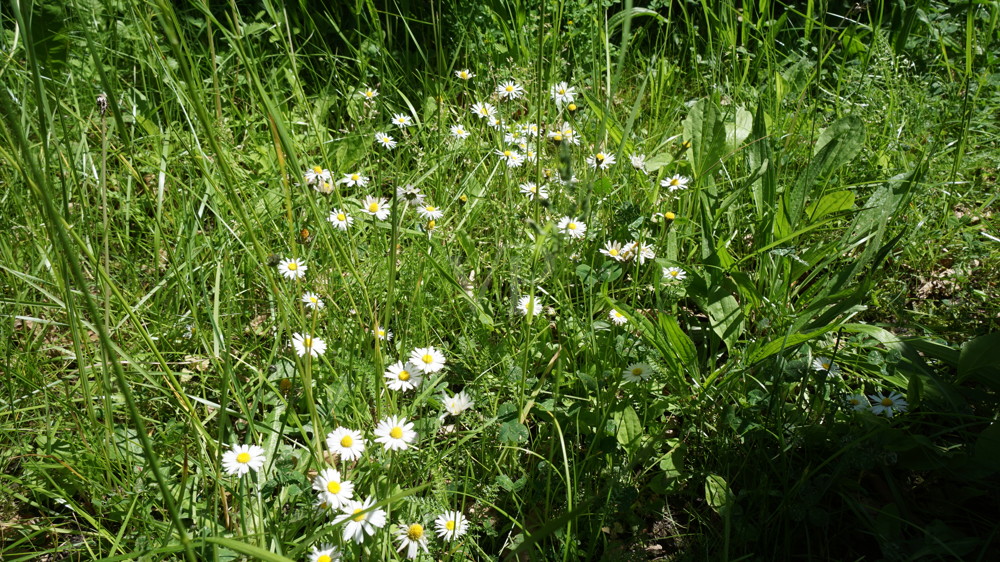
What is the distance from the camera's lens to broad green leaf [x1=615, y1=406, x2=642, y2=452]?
4.80 ft

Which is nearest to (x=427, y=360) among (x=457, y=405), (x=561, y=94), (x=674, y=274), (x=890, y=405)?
(x=457, y=405)

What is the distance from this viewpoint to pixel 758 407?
148cm

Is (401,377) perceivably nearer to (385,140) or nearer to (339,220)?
(339,220)

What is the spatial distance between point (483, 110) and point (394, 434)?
146 centimetres

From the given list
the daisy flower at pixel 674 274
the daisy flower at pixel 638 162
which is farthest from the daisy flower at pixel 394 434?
the daisy flower at pixel 638 162

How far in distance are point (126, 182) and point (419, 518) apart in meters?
1.64

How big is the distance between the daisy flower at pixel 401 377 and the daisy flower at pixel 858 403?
91 centimetres

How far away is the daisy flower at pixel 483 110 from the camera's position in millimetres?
2426

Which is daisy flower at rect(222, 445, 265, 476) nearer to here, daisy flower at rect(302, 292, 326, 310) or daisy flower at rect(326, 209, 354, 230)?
daisy flower at rect(302, 292, 326, 310)

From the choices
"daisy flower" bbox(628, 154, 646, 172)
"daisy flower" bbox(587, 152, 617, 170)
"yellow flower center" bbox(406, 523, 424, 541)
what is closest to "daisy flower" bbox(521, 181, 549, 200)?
"daisy flower" bbox(587, 152, 617, 170)

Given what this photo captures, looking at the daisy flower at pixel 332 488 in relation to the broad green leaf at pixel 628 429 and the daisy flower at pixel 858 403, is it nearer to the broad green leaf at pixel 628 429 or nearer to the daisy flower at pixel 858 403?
the broad green leaf at pixel 628 429

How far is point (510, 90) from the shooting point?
249 cm

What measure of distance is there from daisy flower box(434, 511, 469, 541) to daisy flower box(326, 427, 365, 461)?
0.65 ft

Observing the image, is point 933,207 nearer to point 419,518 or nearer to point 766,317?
point 766,317
